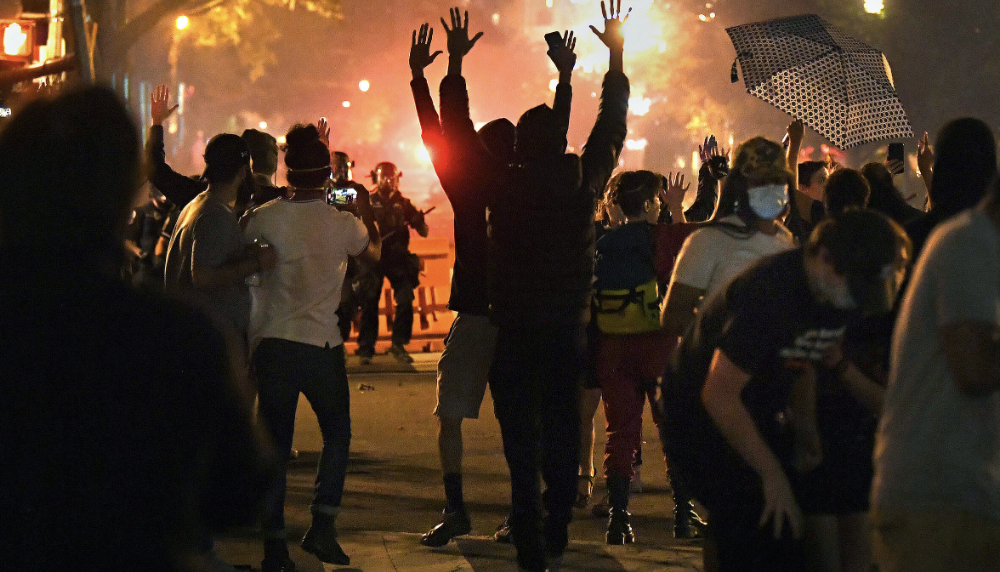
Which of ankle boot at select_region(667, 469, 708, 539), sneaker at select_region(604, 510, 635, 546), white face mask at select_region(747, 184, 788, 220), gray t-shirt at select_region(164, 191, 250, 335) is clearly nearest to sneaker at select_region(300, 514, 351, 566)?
gray t-shirt at select_region(164, 191, 250, 335)

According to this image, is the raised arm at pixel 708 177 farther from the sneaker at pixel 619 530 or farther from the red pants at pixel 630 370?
the sneaker at pixel 619 530

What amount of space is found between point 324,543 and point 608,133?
2.41 meters

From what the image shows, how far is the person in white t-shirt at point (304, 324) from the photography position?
243 inches

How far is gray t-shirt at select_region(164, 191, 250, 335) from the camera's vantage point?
19.9ft

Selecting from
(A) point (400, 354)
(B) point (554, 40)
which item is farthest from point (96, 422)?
(A) point (400, 354)

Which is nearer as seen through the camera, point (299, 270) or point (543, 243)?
point (543, 243)

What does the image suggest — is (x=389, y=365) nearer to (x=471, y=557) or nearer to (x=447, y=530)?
(x=447, y=530)

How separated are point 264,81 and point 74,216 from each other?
9183cm

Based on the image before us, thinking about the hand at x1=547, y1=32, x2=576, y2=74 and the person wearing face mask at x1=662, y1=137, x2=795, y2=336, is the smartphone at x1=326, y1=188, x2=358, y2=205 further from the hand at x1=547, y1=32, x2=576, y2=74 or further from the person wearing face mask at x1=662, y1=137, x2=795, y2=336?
the person wearing face mask at x1=662, y1=137, x2=795, y2=336

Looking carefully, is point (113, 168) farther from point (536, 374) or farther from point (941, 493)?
point (536, 374)

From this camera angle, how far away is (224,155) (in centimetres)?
621

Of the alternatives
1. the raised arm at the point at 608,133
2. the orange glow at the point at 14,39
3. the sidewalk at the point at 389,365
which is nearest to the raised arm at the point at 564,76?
the raised arm at the point at 608,133

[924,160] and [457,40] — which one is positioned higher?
[457,40]

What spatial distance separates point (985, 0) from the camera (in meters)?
41.0
